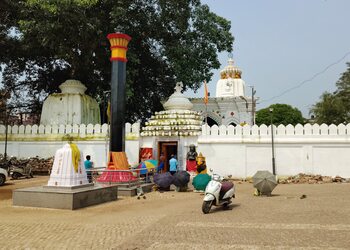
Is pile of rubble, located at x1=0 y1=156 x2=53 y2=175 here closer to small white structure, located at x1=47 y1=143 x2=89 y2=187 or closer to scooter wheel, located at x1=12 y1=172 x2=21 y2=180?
scooter wheel, located at x1=12 y1=172 x2=21 y2=180

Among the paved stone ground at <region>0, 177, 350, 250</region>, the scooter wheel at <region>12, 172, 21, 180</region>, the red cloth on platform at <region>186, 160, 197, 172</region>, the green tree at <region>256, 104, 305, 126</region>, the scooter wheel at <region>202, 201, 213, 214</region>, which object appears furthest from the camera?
the green tree at <region>256, 104, 305, 126</region>

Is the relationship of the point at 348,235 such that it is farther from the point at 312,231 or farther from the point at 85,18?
the point at 85,18

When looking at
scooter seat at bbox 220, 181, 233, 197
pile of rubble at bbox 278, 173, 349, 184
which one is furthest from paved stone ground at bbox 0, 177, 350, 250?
pile of rubble at bbox 278, 173, 349, 184

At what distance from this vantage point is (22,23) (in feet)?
63.2

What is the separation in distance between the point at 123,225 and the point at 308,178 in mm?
11730

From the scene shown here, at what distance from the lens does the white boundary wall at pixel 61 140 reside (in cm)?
1938

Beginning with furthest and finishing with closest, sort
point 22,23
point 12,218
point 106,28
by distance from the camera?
point 106,28, point 22,23, point 12,218

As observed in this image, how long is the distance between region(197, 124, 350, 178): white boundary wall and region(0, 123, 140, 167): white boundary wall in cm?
395

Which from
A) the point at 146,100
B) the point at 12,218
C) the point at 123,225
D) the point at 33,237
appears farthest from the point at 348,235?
the point at 146,100

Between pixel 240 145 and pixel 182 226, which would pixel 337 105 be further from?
pixel 182 226

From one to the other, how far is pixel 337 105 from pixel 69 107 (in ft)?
82.5

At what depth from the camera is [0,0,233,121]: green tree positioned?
19.5 meters

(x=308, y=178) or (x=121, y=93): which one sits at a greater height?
(x=121, y=93)

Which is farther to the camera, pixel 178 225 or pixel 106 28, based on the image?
pixel 106 28
